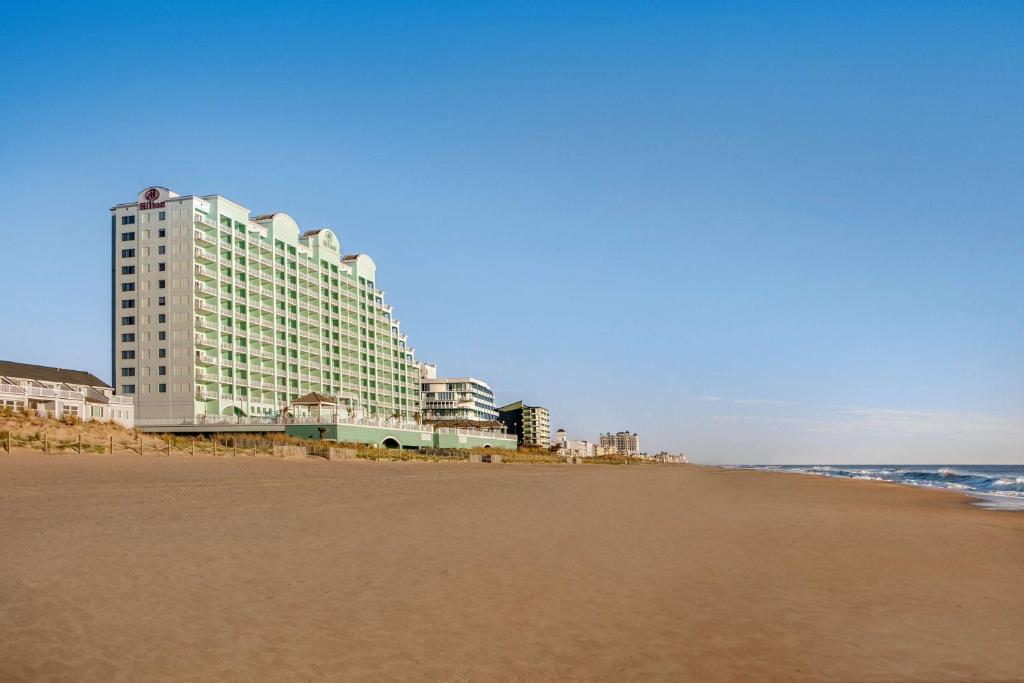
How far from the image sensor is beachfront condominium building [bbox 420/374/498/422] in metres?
177

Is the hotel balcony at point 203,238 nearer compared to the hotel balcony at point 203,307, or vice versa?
the hotel balcony at point 203,307

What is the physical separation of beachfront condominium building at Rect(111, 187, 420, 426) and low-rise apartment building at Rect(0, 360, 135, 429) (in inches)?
253

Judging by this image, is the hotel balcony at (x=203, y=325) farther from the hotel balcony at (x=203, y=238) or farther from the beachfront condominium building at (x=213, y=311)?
the hotel balcony at (x=203, y=238)

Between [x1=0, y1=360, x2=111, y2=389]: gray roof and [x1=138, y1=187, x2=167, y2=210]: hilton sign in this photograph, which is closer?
[x1=0, y1=360, x2=111, y2=389]: gray roof

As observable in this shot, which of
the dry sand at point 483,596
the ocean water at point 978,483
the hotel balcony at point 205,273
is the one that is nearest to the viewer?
the dry sand at point 483,596

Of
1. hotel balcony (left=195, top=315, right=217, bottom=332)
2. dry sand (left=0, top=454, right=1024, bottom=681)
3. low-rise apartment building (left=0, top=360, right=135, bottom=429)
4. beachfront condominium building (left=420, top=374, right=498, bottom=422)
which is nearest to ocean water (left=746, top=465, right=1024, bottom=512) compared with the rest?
dry sand (left=0, top=454, right=1024, bottom=681)

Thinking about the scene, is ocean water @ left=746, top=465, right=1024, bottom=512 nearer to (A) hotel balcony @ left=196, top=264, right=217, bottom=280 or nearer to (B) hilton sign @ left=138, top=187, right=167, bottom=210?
(A) hotel balcony @ left=196, top=264, right=217, bottom=280

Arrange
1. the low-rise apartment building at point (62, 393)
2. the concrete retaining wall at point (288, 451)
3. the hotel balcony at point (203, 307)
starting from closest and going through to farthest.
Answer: the concrete retaining wall at point (288, 451) < the low-rise apartment building at point (62, 393) < the hotel balcony at point (203, 307)

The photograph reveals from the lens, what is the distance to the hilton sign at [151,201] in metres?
97.3

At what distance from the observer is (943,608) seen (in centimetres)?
855

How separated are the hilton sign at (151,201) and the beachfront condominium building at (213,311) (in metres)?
0.13

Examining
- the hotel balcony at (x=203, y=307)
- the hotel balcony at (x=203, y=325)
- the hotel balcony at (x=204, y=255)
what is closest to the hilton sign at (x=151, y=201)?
the hotel balcony at (x=204, y=255)

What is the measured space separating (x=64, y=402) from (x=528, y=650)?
77.1m

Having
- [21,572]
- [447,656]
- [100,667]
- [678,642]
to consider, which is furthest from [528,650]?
[21,572]
